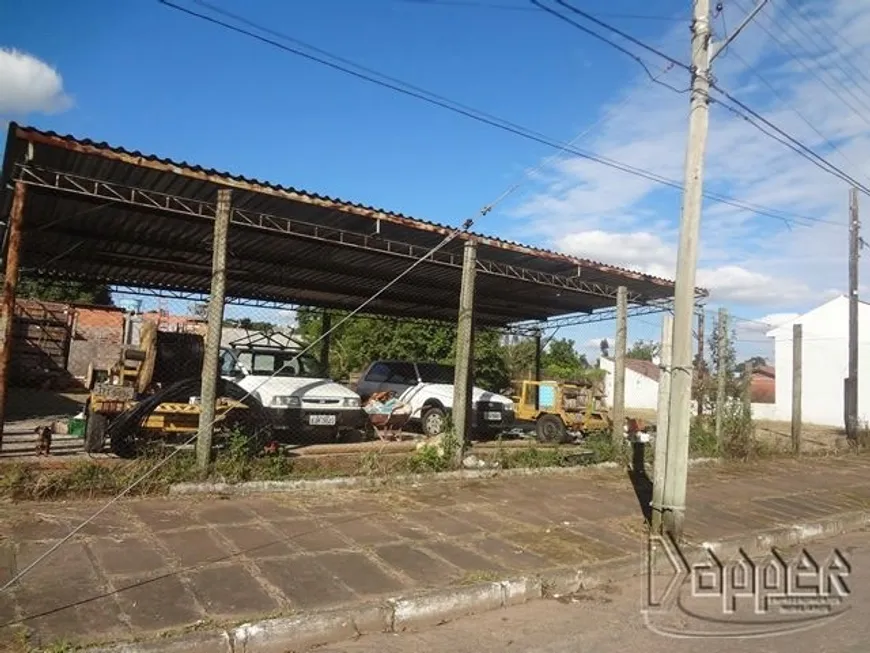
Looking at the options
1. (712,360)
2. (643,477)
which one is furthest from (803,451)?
(643,477)

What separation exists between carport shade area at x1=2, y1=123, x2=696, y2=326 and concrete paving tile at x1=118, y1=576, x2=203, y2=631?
17.8ft

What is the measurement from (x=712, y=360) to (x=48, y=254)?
44.6 ft

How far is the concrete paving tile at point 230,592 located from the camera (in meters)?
3.89

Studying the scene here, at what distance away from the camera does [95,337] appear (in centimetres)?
2452

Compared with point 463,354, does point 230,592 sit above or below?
below

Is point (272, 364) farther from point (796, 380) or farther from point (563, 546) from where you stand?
point (796, 380)

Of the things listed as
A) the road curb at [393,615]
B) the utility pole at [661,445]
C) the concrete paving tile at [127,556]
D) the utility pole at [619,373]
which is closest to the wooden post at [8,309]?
the concrete paving tile at [127,556]

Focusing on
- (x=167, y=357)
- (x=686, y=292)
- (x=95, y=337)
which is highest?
(x=686, y=292)

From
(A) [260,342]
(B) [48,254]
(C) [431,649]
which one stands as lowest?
(C) [431,649]

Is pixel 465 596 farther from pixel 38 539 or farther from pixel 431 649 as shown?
pixel 38 539

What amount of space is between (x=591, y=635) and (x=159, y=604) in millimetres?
2693

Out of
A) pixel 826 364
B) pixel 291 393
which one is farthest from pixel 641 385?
pixel 291 393

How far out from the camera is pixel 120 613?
12.2 feet

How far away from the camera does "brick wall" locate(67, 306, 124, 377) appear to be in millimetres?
23062
